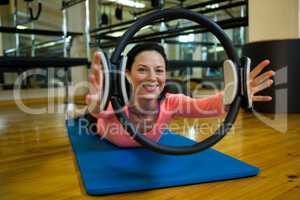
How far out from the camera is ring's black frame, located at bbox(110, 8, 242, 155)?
0.71 meters

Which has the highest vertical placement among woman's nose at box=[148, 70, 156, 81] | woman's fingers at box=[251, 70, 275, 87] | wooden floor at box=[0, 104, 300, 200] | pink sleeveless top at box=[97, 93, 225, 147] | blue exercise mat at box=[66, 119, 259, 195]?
woman's nose at box=[148, 70, 156, 81]

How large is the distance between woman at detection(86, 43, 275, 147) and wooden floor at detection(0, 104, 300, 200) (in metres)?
0.18

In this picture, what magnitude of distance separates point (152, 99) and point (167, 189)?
322 mm

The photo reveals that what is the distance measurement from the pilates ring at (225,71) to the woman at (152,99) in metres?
0.06

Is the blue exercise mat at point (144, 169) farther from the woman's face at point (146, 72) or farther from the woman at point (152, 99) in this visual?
the woman's face at point (146, 72)

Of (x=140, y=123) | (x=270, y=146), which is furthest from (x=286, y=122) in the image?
(x=140, y=123)

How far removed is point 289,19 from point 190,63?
998 mm

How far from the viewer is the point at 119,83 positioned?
695 millimetres

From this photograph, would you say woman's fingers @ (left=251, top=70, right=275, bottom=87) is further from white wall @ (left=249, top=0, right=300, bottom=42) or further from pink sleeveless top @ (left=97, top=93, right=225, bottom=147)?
white wall @ (left=249, top=0, right=300, bottom=42)

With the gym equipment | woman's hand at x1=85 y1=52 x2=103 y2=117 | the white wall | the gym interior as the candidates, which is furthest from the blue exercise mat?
the white wall

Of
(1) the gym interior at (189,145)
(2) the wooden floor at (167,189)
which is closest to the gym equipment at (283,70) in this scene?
(1) the gym interior at (189,145)

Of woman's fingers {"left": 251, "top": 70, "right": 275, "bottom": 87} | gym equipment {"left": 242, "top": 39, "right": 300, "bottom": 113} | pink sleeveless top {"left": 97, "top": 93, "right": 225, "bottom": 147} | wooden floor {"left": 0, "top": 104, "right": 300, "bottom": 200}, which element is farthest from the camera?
gym equipment {"left": 242, "top": 39, "right": 300, "bottom": 113}

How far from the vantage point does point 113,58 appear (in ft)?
2.31

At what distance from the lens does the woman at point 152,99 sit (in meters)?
0.82
